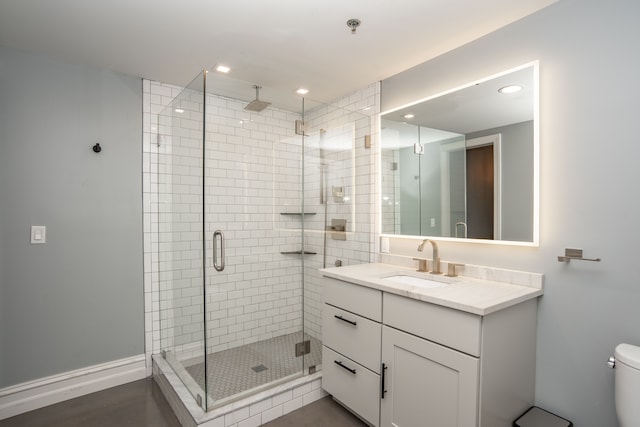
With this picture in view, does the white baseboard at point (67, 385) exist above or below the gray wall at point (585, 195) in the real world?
below

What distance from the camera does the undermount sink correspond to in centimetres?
205

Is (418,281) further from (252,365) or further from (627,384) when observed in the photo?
(252,365)

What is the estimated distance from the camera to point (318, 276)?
8.69 ft

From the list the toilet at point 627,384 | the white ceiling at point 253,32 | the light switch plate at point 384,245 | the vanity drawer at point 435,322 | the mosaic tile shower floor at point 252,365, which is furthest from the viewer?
the light switch plate at point 384,245

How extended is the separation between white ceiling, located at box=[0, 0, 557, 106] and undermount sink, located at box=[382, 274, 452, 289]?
1.53 metres

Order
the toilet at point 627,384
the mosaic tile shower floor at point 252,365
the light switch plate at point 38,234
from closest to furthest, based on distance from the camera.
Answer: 1. the toilet at point 627,384
2. the mosaic tile shower floor at point 252,365
3. the light switch plate at point 38,234

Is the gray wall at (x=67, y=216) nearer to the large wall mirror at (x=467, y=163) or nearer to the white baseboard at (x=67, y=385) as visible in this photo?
the white baseboard at (x=67, y=385)

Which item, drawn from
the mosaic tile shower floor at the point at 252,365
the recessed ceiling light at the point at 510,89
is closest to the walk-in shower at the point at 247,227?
the mosaic tile shower floor at the point at 252,365

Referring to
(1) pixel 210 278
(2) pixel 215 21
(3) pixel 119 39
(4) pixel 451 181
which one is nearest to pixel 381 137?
(4) pixel 451 181

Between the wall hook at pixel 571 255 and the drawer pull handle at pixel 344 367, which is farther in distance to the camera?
the drawer pull handle at pixel 344 367

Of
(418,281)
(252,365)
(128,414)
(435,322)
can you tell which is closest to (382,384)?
(435,322)

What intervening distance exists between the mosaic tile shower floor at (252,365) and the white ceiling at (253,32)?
82.6 inches

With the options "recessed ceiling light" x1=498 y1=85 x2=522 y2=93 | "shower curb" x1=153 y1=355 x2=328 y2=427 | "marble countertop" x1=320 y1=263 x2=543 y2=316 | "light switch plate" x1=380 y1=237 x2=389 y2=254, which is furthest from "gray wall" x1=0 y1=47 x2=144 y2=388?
"recessed ceiling light" x1=498 y1=85 x2=522 y2=93

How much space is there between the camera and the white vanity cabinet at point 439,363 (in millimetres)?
1427
